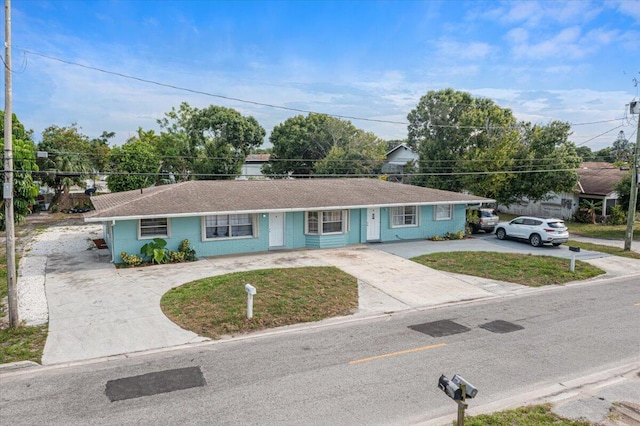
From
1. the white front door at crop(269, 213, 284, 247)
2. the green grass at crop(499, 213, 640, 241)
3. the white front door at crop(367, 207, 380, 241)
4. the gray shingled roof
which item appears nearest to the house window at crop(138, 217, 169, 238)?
the gray shingled roof

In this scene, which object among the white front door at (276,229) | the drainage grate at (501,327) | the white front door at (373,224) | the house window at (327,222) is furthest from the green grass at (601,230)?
the drainage grate at (501,327)

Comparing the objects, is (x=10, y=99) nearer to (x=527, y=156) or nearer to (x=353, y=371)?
(x=353, y=371)

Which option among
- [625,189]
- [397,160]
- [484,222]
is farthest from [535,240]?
[397,160]

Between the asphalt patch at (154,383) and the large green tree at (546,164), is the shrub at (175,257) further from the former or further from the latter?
the large green tree at (546,164)

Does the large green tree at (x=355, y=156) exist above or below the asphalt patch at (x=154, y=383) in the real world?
above

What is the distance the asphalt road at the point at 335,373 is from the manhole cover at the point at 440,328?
0.18ft

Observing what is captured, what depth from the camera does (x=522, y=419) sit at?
6727 mm

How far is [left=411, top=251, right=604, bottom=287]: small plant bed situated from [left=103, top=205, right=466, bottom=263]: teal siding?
431 cm

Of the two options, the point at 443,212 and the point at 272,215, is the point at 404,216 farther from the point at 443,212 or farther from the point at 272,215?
the point at 272,215

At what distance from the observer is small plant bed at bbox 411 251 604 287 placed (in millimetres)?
17250

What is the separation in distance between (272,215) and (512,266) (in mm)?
11186

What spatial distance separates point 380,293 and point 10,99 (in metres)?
11.7

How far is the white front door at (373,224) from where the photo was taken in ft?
79.6

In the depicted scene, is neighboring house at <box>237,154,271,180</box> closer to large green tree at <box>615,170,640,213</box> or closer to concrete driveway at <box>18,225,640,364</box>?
concrete driveway at <box>18,225,640,364</box>
